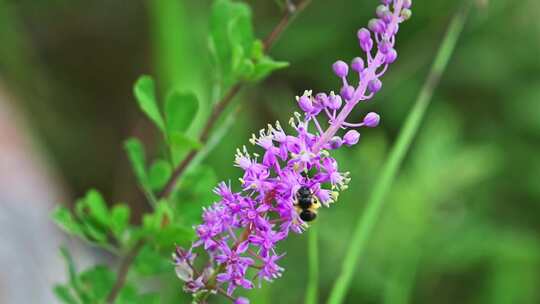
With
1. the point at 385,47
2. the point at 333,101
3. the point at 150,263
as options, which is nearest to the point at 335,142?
the point at 333,101

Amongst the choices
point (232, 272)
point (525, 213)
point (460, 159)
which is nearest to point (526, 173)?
point (525, 213)

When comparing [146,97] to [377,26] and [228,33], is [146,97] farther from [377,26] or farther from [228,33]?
[377,26]

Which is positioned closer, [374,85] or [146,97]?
[374,85]

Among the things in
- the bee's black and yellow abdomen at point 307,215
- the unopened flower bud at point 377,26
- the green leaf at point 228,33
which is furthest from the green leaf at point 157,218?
the unopened flower bud at point 377,26

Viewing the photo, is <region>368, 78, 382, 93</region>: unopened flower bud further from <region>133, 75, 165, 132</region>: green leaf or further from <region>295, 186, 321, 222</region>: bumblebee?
<region>133, 75, 165, 132</region>: green leaf

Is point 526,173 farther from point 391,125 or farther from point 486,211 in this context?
point 391,125

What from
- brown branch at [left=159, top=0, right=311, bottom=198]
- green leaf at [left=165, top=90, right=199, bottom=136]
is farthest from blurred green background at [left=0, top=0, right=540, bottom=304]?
green leaf at [left=165, top=90, right=199, bottom=136]

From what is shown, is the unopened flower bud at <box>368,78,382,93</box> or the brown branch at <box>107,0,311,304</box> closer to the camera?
the unopened flower bud at <box>368,78,382,93</box>
